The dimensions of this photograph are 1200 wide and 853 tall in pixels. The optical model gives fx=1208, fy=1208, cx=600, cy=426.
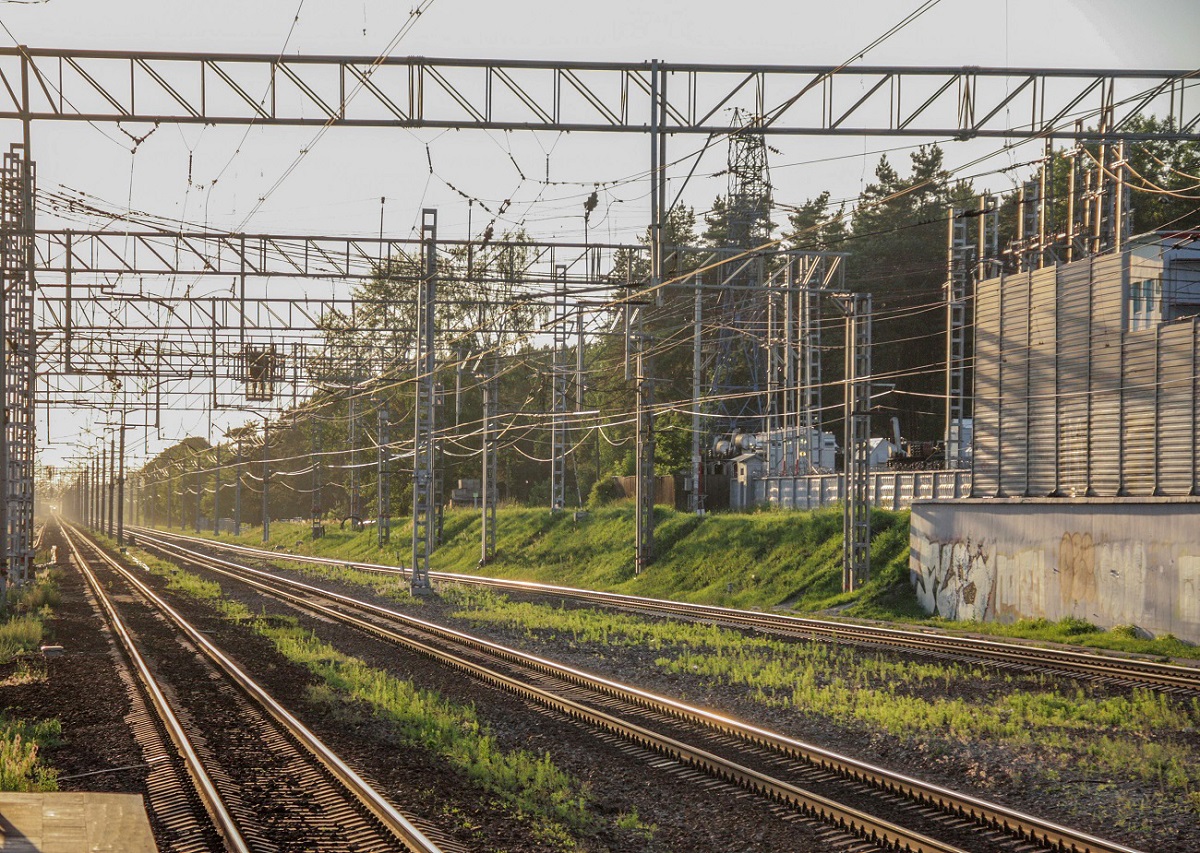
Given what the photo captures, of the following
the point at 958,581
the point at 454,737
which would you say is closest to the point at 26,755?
the point at 454,737

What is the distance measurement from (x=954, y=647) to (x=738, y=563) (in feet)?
51.4

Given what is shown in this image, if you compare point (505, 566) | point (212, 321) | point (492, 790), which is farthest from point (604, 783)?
point (505, 566)

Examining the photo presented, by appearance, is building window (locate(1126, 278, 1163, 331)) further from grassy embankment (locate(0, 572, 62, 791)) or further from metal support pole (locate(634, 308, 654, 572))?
grassy embankment (locate(0, 572, 62, 791))

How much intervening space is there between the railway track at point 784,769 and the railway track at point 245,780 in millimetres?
3308

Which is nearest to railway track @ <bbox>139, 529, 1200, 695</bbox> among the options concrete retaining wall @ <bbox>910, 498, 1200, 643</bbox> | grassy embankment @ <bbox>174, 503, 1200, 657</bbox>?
grassy embankment @ <bbox>174, 503, 1200, 657</bbox>

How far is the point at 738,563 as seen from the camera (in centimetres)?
3722

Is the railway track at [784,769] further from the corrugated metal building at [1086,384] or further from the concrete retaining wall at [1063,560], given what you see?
the corrugated metal building at [1086,384]

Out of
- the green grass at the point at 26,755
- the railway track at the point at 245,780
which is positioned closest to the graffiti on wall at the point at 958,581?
the railway track at the point at 245,780

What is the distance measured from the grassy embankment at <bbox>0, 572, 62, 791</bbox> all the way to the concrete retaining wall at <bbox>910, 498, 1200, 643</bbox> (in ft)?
64.6

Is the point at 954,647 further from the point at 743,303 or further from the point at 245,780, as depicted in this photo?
the point at 743,303

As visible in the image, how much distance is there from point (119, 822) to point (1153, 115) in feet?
250

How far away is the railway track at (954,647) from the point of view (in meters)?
17.9

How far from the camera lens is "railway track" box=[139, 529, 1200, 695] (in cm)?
1788

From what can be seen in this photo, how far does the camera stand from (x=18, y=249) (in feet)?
91.0
